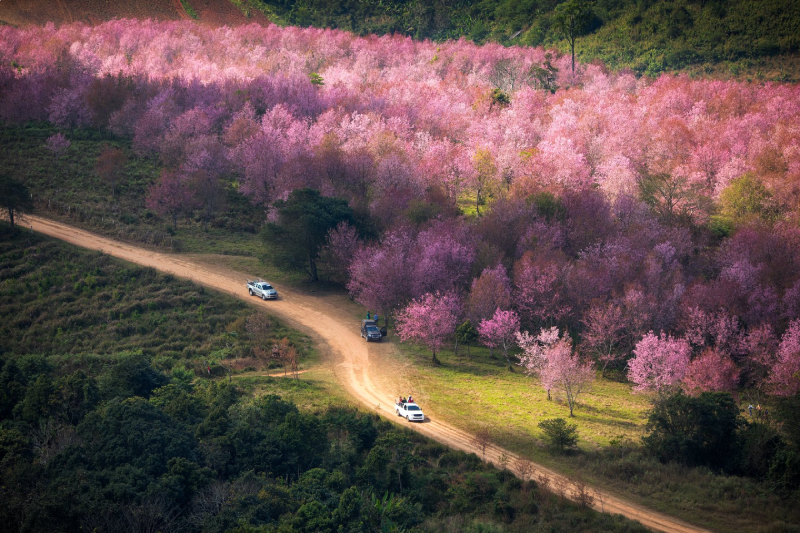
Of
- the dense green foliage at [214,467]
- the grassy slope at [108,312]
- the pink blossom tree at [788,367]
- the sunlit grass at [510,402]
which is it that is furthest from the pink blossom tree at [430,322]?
the pink blossom tree at [788,367]

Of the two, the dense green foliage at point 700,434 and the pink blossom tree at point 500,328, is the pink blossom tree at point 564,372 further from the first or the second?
the dense green foliage at point 700,434

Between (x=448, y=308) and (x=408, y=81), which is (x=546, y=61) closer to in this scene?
(x=408, y=81)

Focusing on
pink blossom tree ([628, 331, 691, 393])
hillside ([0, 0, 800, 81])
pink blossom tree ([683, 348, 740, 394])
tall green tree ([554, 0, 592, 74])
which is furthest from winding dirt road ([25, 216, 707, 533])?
hillside ([0, 0, 800, 81])

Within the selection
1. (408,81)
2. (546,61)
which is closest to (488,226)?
(408,81)

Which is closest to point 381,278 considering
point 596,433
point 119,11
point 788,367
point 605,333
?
point 605,333

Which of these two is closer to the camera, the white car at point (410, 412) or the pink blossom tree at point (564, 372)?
the white car at point (410, 412)
